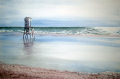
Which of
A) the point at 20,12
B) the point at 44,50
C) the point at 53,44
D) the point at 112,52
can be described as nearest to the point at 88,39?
the point at 112,52

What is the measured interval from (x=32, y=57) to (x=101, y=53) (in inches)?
42.6

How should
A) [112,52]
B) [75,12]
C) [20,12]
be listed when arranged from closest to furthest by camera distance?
[112,52] → [75,12] → [20,12]

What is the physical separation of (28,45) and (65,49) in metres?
0.63

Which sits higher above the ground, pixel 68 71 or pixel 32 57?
pixel 32 57

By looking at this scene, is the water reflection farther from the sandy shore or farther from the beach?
the sandy shore

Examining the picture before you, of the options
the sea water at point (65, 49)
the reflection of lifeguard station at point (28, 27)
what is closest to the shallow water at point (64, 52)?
the sea water at point (65, 49)

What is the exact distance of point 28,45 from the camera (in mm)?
2705

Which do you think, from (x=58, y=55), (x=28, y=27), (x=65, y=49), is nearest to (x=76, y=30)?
(x=65, y=49)

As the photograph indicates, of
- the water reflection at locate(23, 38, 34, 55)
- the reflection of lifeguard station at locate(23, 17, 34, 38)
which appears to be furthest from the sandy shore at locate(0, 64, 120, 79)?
the reflection of lifeguard station at locate(23, 17, 34, 38)

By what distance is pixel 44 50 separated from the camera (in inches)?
102

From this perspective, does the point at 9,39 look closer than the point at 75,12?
No

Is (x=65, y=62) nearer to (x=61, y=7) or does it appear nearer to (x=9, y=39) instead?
(x=61, y=7)

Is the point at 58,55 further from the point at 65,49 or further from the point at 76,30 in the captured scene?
the point at 76,30

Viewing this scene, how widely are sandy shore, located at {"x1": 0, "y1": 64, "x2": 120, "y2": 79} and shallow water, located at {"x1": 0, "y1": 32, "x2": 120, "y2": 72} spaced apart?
0.06m
